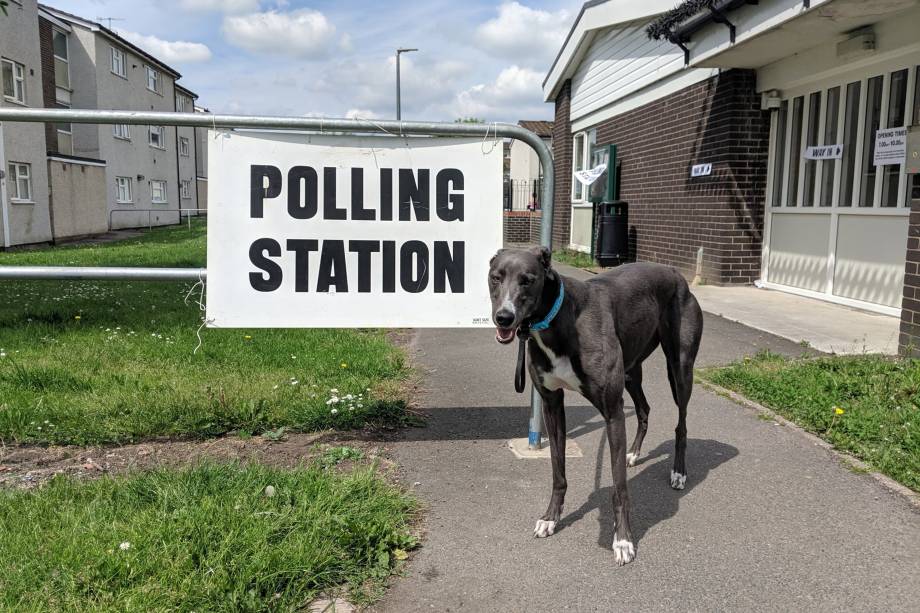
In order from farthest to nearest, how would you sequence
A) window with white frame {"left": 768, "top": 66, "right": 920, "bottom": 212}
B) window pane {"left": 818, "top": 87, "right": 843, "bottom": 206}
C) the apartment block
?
the apartment block
window pane {"left": 818, "top": 87, "right": 843, "bottom": 206}
window with white frame {"left": 768, "top": 66, "right": 920, "bottom": 212}

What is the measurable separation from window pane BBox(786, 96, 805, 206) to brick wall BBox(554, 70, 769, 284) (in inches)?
19.8

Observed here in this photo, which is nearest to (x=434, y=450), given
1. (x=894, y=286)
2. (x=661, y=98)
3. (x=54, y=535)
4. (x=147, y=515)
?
(x=147, y=515)

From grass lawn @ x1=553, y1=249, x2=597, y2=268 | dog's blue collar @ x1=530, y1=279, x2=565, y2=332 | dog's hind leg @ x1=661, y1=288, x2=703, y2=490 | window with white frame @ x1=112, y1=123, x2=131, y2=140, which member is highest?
window with white frame @ x1=112, y1=123, x2=131, y2=140

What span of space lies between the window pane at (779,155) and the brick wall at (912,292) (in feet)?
16.6

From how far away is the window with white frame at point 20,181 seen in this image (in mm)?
22859

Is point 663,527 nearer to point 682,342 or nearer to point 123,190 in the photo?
point 682,342

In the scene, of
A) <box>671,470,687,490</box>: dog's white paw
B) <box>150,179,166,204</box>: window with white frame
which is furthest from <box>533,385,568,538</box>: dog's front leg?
<box>150,179,166,204</box>: window with white frame

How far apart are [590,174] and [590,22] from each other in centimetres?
360

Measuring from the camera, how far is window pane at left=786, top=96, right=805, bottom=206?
10836mm

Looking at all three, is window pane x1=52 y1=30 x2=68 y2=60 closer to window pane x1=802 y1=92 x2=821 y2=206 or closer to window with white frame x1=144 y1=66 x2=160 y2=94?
window with white frame x1=144 y1=66 x2=160 y2=94

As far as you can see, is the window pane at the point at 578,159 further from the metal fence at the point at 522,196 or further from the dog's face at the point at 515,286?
the dog's face at the point at 515,286

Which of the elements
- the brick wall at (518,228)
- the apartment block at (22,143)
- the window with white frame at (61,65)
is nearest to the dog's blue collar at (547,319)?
the apartment block at (22,143)

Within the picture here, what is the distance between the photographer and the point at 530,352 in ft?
11.1

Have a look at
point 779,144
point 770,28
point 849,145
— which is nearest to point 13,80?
point 779,144
